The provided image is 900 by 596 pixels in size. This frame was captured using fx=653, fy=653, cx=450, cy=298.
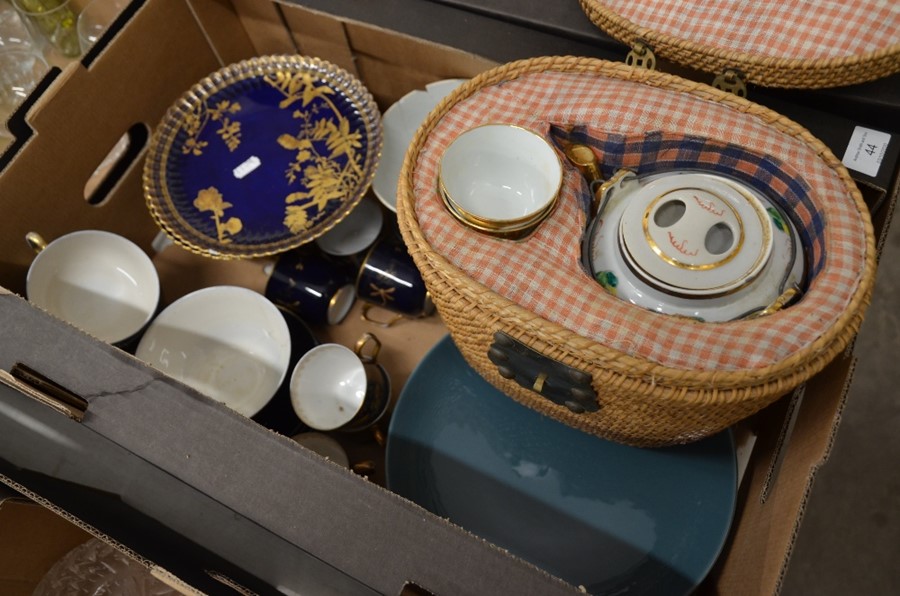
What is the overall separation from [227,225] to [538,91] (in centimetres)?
48

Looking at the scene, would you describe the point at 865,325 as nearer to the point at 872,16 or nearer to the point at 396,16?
the point at 872,16

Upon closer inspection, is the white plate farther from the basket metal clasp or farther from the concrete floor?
the concrete floor

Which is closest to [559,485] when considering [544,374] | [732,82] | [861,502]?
[544,374]

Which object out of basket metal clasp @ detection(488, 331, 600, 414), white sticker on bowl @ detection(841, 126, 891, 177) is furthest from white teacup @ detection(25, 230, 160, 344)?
white sticker on bowl @ detection(841, 126, 891, 177)

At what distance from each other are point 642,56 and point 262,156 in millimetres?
551

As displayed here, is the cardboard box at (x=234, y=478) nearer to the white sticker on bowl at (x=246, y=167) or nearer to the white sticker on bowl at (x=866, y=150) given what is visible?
the white sticker on bowl at (x=866, y=150)

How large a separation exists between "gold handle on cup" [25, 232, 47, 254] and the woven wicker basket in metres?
0.55

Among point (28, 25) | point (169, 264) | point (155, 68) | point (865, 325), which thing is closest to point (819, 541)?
point (865, 325)

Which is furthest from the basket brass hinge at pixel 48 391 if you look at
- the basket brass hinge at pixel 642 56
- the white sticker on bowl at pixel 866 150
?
the white sticker on bowl at pixel 866 150

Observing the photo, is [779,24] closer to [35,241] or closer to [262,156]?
[262,156]

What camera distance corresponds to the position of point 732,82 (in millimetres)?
671

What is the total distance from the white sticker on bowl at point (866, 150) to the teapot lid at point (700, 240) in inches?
7.5

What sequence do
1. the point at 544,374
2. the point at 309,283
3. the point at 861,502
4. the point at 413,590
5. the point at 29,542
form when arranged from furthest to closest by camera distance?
the point at 861,502
the point at 309,283
the point at 29,542
the point at 544,374
the point at 413,590

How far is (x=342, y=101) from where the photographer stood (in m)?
0.94
